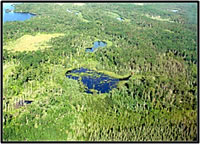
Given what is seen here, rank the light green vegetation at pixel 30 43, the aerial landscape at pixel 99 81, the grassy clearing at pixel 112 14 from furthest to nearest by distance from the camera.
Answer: the grassy clearing at pixel 112 14 < the light green vegetation at pixel 30 43 < the aerial landscape at pixel 99 81

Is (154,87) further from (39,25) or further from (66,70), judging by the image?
(39,25)

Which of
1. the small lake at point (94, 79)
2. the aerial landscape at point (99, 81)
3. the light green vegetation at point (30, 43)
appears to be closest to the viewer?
the aerial landscape at point (99, 81)

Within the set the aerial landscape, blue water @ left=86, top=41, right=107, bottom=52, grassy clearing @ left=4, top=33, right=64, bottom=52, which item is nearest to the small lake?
the aerial landscape

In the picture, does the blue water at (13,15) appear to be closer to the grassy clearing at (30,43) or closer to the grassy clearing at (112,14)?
the grassy clearing at (30,43)

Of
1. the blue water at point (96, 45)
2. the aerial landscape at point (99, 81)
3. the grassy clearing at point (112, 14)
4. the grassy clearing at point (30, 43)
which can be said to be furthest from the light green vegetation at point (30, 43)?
the grassy clearing at point (112, 14)

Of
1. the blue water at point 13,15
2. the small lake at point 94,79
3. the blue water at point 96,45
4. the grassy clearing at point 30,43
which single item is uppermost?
the blue water at point 13,15

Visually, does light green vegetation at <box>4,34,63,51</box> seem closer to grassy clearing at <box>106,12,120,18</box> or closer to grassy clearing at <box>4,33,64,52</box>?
grassy clearing at <box>4,33,64,52</box>

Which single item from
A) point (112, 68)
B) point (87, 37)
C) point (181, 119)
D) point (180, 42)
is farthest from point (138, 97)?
point (87, 37)
